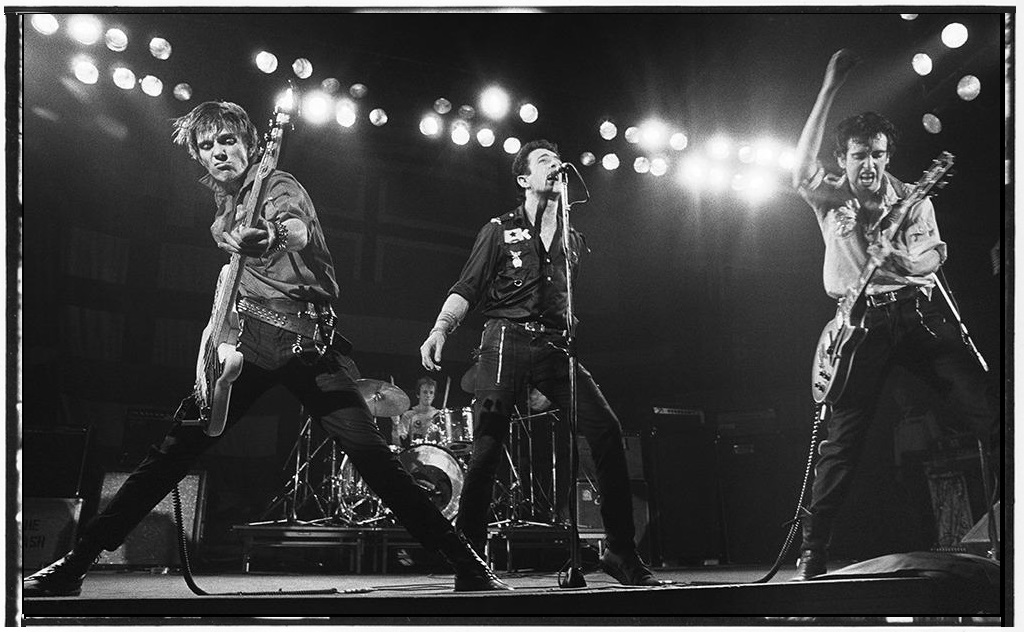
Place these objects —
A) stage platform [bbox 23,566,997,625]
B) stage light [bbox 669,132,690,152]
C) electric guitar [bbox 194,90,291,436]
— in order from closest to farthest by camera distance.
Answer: stage platform [bbox 23,566,997,625], electric guitar [bbox 194,90,291,436], stage light [bbox 669,132,690,152]

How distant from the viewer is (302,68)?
15.0ft

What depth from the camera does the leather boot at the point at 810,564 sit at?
4.52 metres

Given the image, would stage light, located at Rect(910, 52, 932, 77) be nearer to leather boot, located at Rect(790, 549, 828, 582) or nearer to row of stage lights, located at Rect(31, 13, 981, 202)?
row of stage lights, located at Rect(31, 13, 981, 202)

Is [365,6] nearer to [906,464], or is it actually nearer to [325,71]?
[325,71]

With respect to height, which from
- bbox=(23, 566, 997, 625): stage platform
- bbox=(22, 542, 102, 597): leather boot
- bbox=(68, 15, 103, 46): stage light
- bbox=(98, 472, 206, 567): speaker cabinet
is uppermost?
bbox=(68, 15, 103, 46): stage light

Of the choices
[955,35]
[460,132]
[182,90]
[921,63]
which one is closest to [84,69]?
[182,90]

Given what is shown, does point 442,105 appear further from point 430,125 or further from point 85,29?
point 85,29

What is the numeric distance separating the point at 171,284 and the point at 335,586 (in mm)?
1594

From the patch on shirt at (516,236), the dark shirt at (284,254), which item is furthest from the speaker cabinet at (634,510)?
the dark shirt at (284,254)

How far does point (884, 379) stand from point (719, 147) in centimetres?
144

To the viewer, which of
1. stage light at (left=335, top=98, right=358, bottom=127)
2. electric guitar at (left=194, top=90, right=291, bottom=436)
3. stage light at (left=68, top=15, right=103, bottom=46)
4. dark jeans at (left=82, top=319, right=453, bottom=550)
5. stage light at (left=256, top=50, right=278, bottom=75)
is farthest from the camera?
stage light at (left=335, top=98, right=358, bottom=127)

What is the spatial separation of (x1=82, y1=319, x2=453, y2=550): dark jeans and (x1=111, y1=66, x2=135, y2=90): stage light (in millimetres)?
1286

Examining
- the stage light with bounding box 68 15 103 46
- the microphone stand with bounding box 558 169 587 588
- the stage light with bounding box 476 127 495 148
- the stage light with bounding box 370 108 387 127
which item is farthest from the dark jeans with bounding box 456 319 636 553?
the stage light with bounding box 68 15 103 46

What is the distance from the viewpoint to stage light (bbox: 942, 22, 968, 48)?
4711mm
